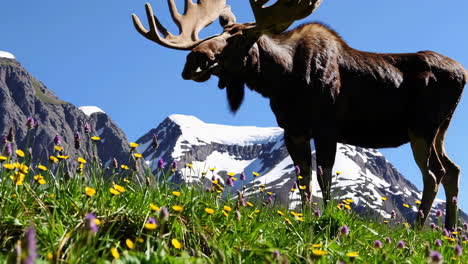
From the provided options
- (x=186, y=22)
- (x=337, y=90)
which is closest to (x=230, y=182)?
(x=337, y=90)

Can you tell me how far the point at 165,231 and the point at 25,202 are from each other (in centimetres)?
116

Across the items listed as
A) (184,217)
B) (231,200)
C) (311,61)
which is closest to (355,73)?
(311,61)

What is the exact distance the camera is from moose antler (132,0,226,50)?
330 inches

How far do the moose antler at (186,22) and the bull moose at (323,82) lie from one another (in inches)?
0.6

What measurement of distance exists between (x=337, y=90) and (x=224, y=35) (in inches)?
75.2

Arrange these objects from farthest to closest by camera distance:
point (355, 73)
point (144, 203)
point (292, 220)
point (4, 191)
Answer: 1. point (355, 73)
2. point (292, 220)
3. point (144, 203)
4. point (4, 191)

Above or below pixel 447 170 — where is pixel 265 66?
above

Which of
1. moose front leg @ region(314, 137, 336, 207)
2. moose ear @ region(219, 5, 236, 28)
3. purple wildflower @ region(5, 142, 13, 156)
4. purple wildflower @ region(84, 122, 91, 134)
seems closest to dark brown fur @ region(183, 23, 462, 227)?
moose front leg @ region(314, 137, 336, 207)

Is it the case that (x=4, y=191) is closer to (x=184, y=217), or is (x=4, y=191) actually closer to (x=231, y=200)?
(x=184, y=217)

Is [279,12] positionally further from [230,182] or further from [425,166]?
[230,182]

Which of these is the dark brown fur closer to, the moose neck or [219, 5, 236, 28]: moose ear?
the moose neck

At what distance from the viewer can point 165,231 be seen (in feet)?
14.3

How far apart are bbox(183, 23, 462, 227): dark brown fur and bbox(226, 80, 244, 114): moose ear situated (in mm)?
15

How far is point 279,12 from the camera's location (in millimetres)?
8562
